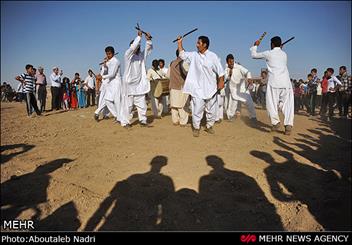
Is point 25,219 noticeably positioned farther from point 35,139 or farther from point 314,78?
point 314,78

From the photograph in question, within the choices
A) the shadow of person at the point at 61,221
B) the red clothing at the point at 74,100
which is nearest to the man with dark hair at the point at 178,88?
the shadow of person at the point at 61,221

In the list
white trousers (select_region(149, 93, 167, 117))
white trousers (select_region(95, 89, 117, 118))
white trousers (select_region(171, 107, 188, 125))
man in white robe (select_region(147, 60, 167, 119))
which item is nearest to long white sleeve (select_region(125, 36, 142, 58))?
white trousers (select_region(95, 89, 117, 118))

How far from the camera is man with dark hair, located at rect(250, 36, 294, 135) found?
6.69 m

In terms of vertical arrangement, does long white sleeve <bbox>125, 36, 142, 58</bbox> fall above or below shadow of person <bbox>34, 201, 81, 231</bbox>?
above

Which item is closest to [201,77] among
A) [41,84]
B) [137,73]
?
[137,73]

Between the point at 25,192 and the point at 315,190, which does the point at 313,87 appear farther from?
the point at 25,192

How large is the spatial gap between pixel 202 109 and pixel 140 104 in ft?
6.08

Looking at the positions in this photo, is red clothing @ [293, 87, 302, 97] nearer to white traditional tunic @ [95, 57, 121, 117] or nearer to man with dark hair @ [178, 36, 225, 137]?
man with dark hair @ [178, 36, 225, 137]

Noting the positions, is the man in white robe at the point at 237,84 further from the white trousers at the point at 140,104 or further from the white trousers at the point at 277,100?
the white trousers at the point at 140,104

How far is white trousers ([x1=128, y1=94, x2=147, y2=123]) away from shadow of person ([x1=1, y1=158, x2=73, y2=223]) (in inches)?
120

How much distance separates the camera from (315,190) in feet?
12.8

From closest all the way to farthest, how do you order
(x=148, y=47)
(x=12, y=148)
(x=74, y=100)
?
1. (x=12, y=148)
2. (x=148, y=47)
3. (x=74, y=100)

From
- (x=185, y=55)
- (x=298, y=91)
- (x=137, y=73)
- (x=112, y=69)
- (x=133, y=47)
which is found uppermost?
(x=133, y=47)

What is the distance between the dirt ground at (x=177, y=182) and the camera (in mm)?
3191
